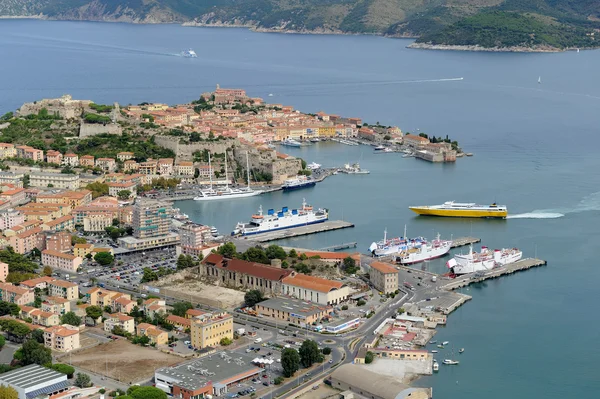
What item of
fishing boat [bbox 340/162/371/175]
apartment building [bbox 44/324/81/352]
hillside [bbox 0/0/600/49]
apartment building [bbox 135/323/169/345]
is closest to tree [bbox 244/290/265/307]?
apartment building [bbox 135/323/169/345]

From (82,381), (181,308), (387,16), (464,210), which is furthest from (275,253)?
(387,16)

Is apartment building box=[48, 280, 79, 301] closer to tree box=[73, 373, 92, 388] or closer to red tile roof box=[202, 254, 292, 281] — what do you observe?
red tile roof box=[202, 254, 292, 281]

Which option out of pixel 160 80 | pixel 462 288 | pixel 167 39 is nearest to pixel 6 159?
pixel 462 288

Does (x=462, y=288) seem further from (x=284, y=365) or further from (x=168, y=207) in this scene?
(x=168, y=207)

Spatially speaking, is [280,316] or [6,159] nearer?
[280,316]

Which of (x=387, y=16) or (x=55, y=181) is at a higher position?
(x=387, y=16)

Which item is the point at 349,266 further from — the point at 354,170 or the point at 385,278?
the point at 354,170
